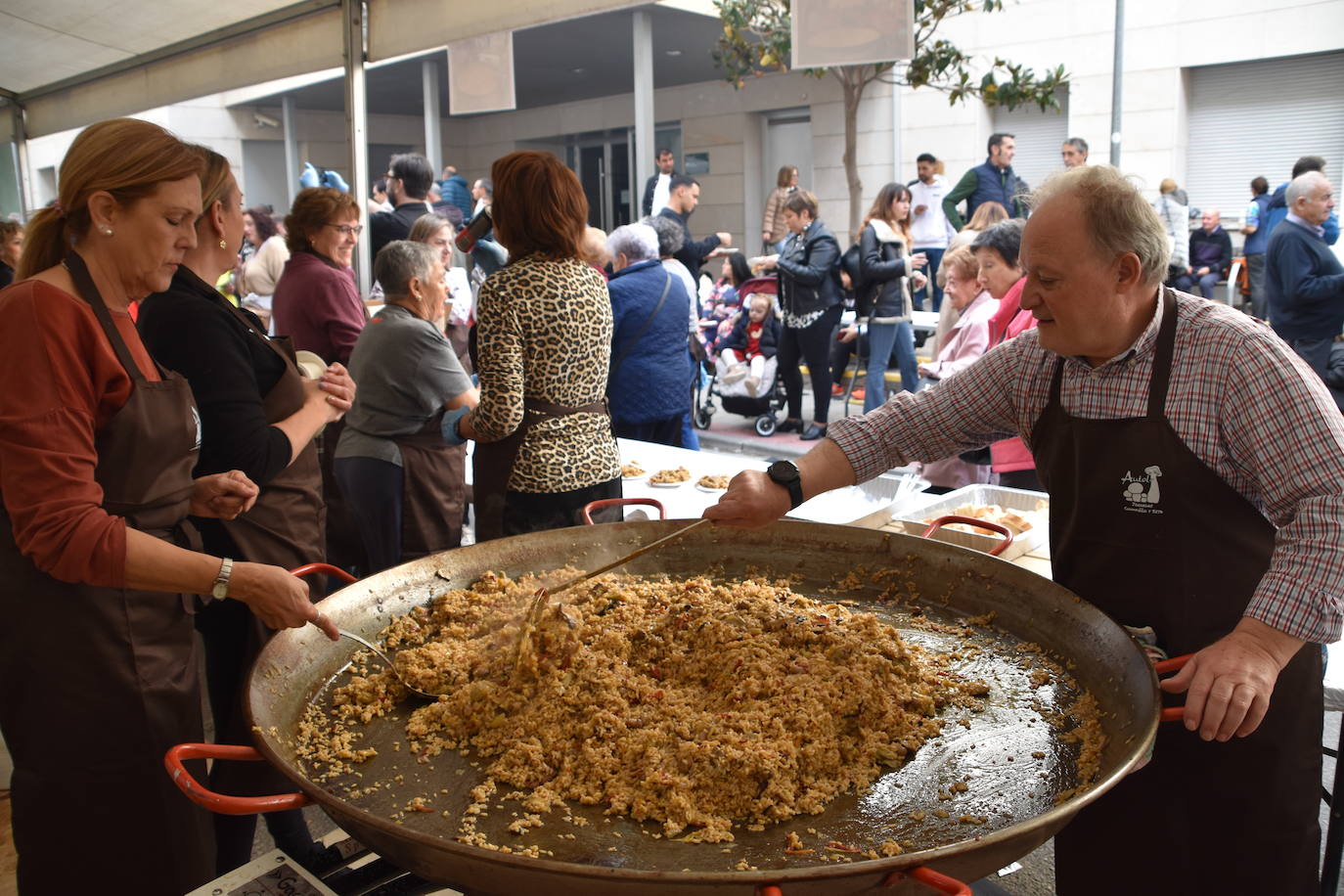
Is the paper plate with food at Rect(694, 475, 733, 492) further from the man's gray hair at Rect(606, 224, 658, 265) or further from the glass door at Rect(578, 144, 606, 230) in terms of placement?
the glass door at Rect(578, 144, 606, 230)

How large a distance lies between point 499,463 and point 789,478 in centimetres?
129

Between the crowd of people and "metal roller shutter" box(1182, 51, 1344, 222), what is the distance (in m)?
9.62

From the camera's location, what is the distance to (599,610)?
78.9 inches

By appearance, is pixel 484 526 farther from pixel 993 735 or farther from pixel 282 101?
pixel 282 101

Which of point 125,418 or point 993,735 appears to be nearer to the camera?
point 993,735

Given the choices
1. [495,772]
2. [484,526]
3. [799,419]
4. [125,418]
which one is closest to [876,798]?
[495,772]

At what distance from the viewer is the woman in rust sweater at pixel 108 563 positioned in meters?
1.68

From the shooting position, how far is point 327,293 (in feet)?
13.0

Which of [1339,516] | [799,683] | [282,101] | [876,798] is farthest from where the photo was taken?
[282,101]

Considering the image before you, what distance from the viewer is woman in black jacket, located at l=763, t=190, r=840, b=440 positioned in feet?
25.5

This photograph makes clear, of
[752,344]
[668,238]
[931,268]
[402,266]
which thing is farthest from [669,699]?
[931,268]

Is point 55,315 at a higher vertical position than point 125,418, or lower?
higher

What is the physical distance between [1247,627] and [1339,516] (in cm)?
23

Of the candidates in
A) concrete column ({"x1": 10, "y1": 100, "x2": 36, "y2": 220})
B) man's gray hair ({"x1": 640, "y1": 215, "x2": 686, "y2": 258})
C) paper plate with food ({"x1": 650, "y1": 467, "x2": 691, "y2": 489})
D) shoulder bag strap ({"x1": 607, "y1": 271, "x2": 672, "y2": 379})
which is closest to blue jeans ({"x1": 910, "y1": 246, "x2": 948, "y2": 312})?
man's gray hair ({"x1": 640, "y1": 215, "x2": 686, "y2": 258})
